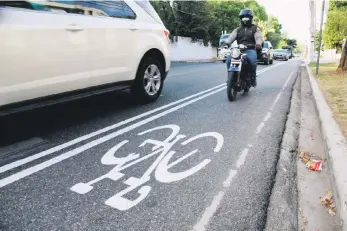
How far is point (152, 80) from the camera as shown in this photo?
6.22 metres

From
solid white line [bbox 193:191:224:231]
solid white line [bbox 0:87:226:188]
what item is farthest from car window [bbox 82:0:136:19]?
solid white line [bbox 193:191:224:231]

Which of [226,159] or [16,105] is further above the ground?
[16,105]

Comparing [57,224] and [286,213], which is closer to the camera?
[57,224]

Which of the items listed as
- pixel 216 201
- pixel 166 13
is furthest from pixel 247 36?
pixel 166 13

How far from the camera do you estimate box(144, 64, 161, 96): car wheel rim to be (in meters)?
6.07

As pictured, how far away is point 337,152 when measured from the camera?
351cm

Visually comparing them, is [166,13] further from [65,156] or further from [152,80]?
[65,156]

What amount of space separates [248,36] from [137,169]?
16.4 ft

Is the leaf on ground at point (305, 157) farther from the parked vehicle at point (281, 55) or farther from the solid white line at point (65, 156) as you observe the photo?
the parked vehicle at point (281, 55)

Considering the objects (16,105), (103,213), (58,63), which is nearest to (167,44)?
(58,63)

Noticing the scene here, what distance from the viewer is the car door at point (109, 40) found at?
15.2 ft

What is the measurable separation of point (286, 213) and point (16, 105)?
3048 millimetres

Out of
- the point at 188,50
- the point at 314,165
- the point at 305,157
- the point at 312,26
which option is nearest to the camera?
the point at 314,165

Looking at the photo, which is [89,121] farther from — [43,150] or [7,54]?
[7,54]
